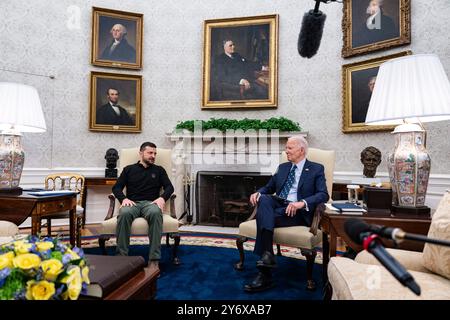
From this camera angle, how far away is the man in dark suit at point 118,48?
5.53 m

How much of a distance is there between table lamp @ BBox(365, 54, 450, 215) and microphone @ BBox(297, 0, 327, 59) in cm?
70

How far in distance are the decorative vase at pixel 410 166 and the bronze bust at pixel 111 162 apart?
4.34 meters

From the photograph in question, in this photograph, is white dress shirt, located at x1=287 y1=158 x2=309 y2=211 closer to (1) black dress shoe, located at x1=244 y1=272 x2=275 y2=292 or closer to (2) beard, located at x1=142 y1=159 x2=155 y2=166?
(1) black dress shoe, located at x1=244 y1=272 x2=275 y2=292

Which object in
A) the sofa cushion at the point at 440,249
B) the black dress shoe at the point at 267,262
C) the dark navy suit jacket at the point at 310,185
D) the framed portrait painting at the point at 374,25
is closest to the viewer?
the sofa cushion at the point at 440,249

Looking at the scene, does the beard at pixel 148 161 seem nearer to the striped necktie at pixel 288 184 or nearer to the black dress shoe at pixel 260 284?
the striped necktie at pixel 288 184

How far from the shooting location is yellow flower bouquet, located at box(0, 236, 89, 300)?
37.6 inches

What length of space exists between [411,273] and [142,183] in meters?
2.85

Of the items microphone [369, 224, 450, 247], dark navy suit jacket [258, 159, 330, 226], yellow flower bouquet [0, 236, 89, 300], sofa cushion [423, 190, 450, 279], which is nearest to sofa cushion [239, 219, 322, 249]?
dark navy suit jacket [258, 159, 330, 226]

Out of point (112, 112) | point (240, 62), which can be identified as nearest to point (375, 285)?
point (240, 62)

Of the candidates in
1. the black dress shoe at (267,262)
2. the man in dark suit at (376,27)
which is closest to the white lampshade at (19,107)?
the black dress shoe at (267,262)

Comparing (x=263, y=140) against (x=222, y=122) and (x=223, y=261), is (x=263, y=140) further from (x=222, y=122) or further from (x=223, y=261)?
(x=223, y=261)

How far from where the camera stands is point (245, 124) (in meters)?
5.13

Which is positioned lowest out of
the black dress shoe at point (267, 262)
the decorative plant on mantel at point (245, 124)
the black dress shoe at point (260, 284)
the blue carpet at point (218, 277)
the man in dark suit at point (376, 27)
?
the blue carpet at point (218, 277)

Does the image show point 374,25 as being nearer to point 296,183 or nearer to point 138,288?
point 296,183
